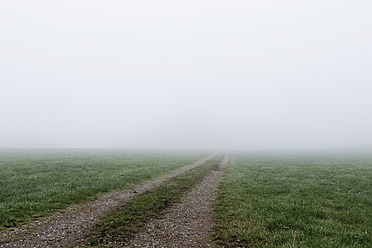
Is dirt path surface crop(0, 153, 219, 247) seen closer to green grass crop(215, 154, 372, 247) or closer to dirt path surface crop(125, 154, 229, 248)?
dirt path surface crop(125, 154, 229, 248)

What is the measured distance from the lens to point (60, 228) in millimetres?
7531

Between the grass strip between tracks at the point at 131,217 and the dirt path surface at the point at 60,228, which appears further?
the grass strip between tracks at the point at 131,217

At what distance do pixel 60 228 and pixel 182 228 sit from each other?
5.77 meters

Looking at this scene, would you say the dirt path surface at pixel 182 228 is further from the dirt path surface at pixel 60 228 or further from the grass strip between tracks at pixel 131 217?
the dirt path surface at pixel 60 228

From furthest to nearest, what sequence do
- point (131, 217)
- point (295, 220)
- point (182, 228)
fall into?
point (131, 217) → point (295, 220) → point (182, 228)

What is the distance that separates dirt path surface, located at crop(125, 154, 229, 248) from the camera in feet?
21.5

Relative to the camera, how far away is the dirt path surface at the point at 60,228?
6410 mm

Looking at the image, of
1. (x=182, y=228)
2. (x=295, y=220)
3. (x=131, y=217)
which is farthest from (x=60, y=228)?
(x=295, y=220)

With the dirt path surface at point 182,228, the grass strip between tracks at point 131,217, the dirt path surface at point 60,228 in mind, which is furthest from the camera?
the grass strip between tracks at point 131,217

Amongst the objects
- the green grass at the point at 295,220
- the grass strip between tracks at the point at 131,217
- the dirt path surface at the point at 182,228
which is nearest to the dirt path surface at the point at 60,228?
the grass strip between tracks at the point at 131,217

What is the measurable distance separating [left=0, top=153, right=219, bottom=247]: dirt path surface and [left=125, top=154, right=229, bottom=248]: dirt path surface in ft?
9.27

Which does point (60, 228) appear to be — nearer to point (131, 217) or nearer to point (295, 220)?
point (131, 217)

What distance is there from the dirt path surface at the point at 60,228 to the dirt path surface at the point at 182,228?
2824mm

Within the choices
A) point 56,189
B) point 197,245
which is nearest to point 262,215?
point 197,245
